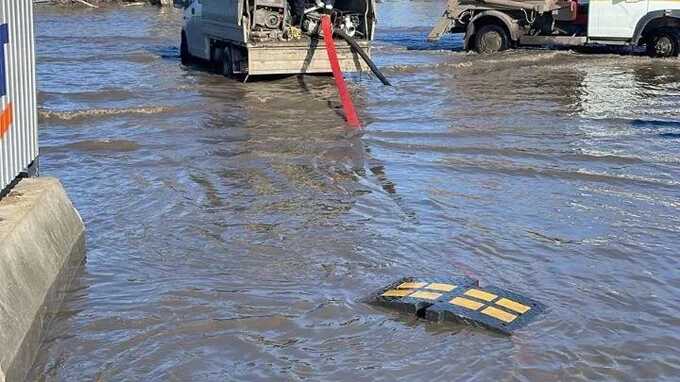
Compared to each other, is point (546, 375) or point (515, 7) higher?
point (515, 7)

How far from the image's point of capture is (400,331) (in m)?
6.05

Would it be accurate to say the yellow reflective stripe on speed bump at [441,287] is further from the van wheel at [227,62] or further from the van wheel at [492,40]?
the van wheel at [492,40]

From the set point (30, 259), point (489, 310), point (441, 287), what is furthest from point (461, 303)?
point (30, 259)

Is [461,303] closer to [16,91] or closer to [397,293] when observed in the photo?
[397,293]

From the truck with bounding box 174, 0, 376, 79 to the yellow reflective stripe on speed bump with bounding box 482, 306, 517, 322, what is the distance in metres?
11.4

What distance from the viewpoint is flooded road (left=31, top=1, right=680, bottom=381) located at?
573 cm

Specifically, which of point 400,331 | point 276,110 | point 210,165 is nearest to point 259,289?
point 400,331

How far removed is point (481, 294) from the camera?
6.58 m

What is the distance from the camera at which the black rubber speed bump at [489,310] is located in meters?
6.07

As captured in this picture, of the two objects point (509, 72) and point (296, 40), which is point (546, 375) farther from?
point (509, 72)

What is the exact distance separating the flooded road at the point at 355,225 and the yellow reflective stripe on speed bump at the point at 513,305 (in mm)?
194

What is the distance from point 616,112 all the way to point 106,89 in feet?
29.1

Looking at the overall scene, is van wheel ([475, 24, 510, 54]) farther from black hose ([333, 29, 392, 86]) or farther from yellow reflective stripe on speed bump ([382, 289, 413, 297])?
yellow reflective stripe on speed bump ([382, 289, 413, 297])

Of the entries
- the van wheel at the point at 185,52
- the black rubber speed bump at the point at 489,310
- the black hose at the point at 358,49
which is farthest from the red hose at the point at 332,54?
the black rubber speed bump at the point at 489,310
